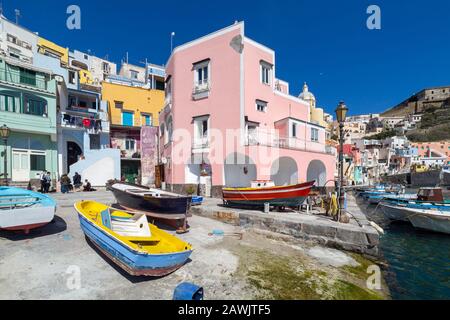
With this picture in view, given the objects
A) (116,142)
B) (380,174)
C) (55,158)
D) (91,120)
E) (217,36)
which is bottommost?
(380,174)

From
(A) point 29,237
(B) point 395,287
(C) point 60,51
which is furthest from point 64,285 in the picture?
(C) point 60,51

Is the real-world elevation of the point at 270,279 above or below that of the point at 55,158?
below

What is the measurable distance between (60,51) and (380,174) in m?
81.8

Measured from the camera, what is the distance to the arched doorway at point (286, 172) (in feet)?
58.5

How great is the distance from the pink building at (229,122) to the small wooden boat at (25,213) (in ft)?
35.1

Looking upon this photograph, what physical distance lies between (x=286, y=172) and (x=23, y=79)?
23.8m

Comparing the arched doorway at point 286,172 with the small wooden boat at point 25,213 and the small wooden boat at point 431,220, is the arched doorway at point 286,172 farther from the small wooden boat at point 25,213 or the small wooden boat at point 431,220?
the small wooden boat at point 25,213

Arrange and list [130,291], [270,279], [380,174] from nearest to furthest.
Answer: [130,291] < [270,279] < [380,174]

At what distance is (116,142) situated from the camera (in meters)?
28.8

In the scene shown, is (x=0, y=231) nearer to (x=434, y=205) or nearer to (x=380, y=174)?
(x=434, y=205)

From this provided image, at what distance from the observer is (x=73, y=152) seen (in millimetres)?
24172

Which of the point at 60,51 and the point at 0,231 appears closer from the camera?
Answer: the point at 0,231

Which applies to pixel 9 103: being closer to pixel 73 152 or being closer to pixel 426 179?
pixel 73 152

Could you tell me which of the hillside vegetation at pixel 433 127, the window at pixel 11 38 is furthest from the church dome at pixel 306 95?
the hillside vegetation at pixel 433 127
